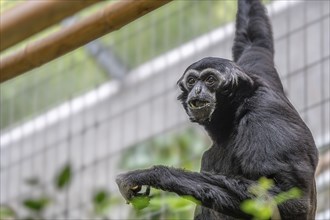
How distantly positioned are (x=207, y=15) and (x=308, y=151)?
554 cm

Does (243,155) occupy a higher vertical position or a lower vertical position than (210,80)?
lower

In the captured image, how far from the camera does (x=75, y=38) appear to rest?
7.87 metres

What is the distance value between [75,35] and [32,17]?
97cm

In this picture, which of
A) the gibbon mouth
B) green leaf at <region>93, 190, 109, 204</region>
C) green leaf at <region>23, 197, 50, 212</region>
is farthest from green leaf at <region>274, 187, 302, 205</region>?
green leaf at <region>23, 197, 50, 212</region>

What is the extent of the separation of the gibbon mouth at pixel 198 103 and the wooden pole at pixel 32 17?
153 cm

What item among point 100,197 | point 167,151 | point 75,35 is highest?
point 167,151

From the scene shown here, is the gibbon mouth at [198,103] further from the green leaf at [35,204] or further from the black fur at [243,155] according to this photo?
the green leaf at [35,204]

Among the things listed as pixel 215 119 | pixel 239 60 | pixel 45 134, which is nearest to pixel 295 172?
pixel 215 119

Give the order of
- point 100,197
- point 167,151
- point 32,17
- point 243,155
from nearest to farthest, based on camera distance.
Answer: point 32,17, point 243,155, point 100,197, point 167,151

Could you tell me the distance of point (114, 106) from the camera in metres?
14.1

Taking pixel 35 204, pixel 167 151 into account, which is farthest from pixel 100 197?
pixel 167 151

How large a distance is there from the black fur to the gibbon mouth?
188 mm

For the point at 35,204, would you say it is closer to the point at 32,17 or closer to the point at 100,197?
the point at 100,197

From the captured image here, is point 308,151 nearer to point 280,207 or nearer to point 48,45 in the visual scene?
point 280,207
